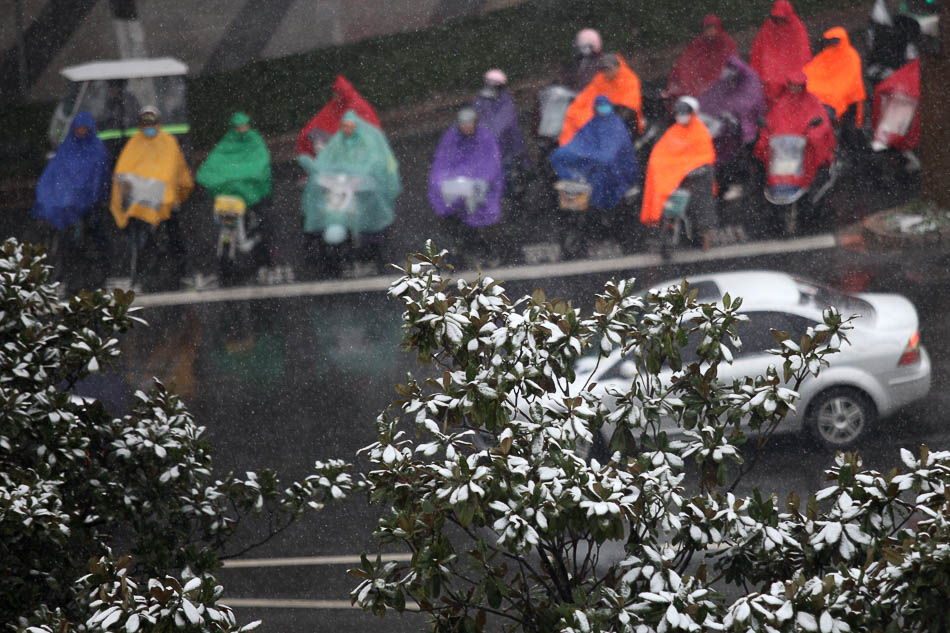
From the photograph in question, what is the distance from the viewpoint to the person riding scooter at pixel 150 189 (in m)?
15.6

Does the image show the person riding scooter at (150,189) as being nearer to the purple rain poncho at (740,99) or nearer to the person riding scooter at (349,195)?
the person riding scooter at (349,195)

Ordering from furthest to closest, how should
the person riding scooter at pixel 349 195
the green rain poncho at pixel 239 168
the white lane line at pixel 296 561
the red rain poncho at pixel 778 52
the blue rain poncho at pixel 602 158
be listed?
the green rain poncho at pixel 239 168, the red rain poncho at pixel 778 52, the person riding scooter at pixel 349 195, the blue rain poncho at pixel 602 158, the white lane line at pixel 296 561

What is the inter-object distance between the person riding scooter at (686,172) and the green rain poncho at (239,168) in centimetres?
528

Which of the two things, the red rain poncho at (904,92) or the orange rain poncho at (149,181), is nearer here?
the red rain poncho at (904,92)

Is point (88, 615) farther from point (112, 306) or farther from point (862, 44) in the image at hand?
point (862, 44)

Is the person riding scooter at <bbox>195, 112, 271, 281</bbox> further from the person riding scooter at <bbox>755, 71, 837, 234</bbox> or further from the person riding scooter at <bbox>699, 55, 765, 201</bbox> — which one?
the person riding scooter at <bbox>755, 71, 837, 234</bbox>

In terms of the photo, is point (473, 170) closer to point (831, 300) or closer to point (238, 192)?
point (238, 192)

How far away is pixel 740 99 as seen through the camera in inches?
596

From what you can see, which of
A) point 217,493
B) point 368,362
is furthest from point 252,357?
point 217,493

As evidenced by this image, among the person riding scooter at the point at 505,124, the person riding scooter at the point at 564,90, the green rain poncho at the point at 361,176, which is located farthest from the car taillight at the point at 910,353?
the green rain poncho at the point at 361,176

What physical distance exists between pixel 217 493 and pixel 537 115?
10.5m

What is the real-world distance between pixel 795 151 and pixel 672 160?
168 cm

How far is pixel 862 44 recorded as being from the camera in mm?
16344

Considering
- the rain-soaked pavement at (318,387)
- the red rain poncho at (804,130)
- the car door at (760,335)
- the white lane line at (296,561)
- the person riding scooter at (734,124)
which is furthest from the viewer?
the person riding scooter at (734,124)
